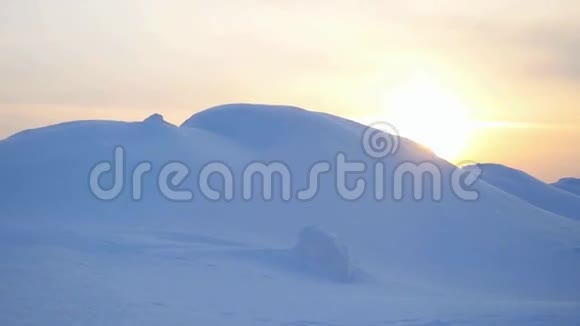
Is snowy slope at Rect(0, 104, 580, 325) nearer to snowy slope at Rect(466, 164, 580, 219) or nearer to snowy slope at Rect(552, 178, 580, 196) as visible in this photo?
snowy slope at Rect(466, 164, 580, 219)

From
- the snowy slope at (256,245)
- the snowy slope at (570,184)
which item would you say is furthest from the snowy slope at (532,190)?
the snowy slope at (256,245)

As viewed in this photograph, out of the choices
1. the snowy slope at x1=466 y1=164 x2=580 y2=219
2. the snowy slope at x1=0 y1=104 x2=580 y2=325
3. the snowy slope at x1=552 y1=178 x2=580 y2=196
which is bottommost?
the snowy slope at x1=0 y1=104 x2=580 y2=325

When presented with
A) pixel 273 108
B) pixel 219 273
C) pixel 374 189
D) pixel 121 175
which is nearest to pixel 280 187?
pixel 374 189

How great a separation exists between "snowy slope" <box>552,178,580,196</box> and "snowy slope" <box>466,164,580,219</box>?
34.2ft

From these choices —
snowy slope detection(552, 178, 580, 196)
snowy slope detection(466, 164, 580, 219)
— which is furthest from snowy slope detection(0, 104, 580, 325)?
snowy slope detection(552, 178, 580, 196)

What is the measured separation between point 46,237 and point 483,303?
609 inches

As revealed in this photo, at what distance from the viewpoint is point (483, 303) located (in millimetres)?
25547

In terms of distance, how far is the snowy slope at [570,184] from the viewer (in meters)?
86.8

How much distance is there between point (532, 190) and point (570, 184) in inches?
741

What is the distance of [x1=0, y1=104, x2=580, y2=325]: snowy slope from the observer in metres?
21.5

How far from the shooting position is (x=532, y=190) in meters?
73.6

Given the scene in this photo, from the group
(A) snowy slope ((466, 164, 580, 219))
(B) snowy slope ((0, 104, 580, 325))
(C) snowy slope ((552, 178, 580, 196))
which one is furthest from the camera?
(C) snowy slope ((552, 178, 580, 196))

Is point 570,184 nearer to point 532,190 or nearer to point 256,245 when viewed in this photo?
point 532,190

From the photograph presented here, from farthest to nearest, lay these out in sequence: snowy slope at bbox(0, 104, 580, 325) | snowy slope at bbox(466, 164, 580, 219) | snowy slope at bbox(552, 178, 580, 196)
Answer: snowy slope at bbox(552, 178, 580, 196)
snowy slope at bbox(466, 164, 580, 219)
snowy slope at bbox(0, 104, 580, 325)
